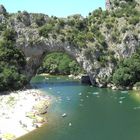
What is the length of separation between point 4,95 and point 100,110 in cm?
2888

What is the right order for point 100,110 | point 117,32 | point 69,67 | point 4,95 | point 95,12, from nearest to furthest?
point 100,110
point 4,95
point 117,32
point 95,12
point 69,67

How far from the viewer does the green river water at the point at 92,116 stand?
201 feet

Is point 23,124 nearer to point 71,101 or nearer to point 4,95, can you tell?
point 71,101

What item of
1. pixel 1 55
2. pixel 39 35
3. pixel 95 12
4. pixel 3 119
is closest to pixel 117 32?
pixel 95 12

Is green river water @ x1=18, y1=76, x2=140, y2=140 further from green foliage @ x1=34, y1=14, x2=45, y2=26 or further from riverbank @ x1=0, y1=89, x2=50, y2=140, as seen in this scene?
green foliage @ x1=34, y1=14, x2=45, y2=26

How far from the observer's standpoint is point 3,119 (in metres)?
71.1

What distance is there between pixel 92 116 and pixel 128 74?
134ft

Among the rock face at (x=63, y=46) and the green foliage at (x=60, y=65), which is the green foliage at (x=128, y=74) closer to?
the rock face at (x=63, y=46)

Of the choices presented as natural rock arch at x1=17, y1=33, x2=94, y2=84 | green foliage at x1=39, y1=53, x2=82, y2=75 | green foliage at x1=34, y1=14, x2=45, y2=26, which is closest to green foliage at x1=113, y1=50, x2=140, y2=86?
natural rock arch at x1=17, y1=33, x2=94, y2=84

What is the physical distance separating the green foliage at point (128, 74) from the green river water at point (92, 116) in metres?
5.34

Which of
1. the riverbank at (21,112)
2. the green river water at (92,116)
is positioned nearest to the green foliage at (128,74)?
the green river water at (92,116)

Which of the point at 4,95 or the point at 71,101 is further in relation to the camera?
the point at 4,95

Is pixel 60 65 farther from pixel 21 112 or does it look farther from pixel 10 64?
pixel 21 112

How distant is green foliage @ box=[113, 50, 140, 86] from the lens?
113750 millimetres
